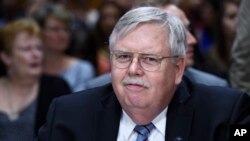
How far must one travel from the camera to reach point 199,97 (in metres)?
3.30

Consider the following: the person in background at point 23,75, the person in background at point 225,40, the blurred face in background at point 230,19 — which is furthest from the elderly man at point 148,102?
the blurred face in background at point 230,19

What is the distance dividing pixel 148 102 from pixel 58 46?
3909 mm

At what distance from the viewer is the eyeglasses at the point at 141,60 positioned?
3.10m

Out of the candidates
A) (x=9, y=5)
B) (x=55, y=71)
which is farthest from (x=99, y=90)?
(x=9, y=5)

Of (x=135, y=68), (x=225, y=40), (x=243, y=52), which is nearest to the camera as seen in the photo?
(x=135, y=68)

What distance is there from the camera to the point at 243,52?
4.20 meters

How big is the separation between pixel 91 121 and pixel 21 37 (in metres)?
2.91

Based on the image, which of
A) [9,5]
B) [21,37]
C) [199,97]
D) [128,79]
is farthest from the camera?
[9,5]

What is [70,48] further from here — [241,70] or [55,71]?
[241,70]

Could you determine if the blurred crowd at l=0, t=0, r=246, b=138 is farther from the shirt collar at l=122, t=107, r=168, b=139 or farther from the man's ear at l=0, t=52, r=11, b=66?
the shirt collar at l=122, t=107, r=168, b=139

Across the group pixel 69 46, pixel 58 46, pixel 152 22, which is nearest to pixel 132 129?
pixel 152 22

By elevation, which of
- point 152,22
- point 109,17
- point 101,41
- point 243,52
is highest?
point 152,22

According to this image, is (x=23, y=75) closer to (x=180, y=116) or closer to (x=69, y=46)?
(x=69, y=46)

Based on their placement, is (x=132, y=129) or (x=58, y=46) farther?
(x=58, y=46)
